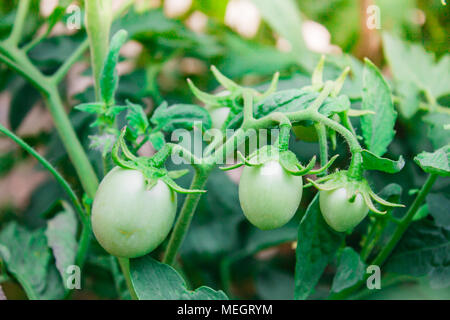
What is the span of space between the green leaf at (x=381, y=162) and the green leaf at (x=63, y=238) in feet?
0.87

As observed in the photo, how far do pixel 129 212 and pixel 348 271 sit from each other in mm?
179

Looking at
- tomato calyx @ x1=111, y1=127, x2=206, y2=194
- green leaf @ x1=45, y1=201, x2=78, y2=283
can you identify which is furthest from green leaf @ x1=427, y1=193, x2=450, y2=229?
green leaf @ x1=45, y1=201, x2=78, y2=283

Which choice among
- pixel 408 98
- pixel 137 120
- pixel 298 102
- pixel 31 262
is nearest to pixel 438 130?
pixel 408 98

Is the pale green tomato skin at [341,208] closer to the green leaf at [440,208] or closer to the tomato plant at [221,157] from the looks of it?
the tomato plant at [221,157]

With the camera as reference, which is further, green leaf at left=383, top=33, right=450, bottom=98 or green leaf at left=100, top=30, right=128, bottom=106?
green leaf at left=383, top=33, right=450, bottom=98

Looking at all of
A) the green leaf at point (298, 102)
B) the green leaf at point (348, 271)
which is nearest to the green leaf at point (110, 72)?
the green leaf at point (298, 102)

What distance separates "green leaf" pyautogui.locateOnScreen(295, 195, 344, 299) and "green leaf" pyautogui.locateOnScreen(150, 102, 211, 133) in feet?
0.38

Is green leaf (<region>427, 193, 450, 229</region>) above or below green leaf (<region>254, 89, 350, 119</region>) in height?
below

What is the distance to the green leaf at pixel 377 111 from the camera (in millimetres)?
351

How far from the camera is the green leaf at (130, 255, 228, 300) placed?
31 centimetres

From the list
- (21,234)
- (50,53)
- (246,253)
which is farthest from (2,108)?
(246,253)

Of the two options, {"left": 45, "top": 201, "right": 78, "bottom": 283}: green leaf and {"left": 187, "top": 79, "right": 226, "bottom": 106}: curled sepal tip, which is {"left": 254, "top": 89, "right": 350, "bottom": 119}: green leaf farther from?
{"left": 45, "top": 201, "right": 78, "bottom": 283}: green leaf

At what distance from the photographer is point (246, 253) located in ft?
1.83
